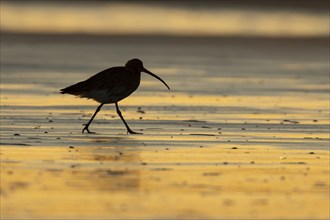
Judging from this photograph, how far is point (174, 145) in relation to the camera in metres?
16.0

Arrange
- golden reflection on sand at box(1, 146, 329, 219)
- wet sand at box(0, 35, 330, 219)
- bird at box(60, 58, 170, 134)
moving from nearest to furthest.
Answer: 1. golden reflection on sand at box(1, 146, 329, 219)
2. wet sand at box(0, 35, 330, 219)
3. bird at box(60, 58, 170, 134)

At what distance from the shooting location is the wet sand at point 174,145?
1160 centimetres

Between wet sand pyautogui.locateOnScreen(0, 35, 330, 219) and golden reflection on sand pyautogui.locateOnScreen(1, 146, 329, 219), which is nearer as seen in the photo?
golden reflection on sand pyautogui.locateOnScreen(1, 146, 329, 219)

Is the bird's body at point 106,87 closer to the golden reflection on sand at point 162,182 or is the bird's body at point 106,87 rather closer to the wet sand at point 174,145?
the wet sand at point 174,145

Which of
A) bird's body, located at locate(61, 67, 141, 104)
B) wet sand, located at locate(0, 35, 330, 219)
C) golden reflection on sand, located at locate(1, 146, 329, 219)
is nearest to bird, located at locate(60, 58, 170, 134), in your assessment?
bird's body, located at locate(61, 67, 141, 104)

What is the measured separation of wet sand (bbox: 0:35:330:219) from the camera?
38.1 ft

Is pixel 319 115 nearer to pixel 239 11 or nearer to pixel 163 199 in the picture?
pixel 163 199

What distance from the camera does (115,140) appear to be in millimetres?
16781

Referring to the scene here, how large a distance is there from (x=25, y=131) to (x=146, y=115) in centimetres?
315

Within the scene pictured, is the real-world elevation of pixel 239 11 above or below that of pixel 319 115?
above

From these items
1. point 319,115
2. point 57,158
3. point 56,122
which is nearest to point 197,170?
point 57,158

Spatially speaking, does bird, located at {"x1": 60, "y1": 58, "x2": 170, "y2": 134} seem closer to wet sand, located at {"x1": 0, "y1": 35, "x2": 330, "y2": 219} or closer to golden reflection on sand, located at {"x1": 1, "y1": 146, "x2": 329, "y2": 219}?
wet sand, located at {"x1": 0, "y1": 35, "x2": 330, "y2": 219}

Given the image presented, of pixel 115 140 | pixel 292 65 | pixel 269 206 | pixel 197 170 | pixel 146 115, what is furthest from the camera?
pixel 292 65

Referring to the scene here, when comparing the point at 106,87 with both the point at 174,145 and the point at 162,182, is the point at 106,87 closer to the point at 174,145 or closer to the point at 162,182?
the point at 174,145
